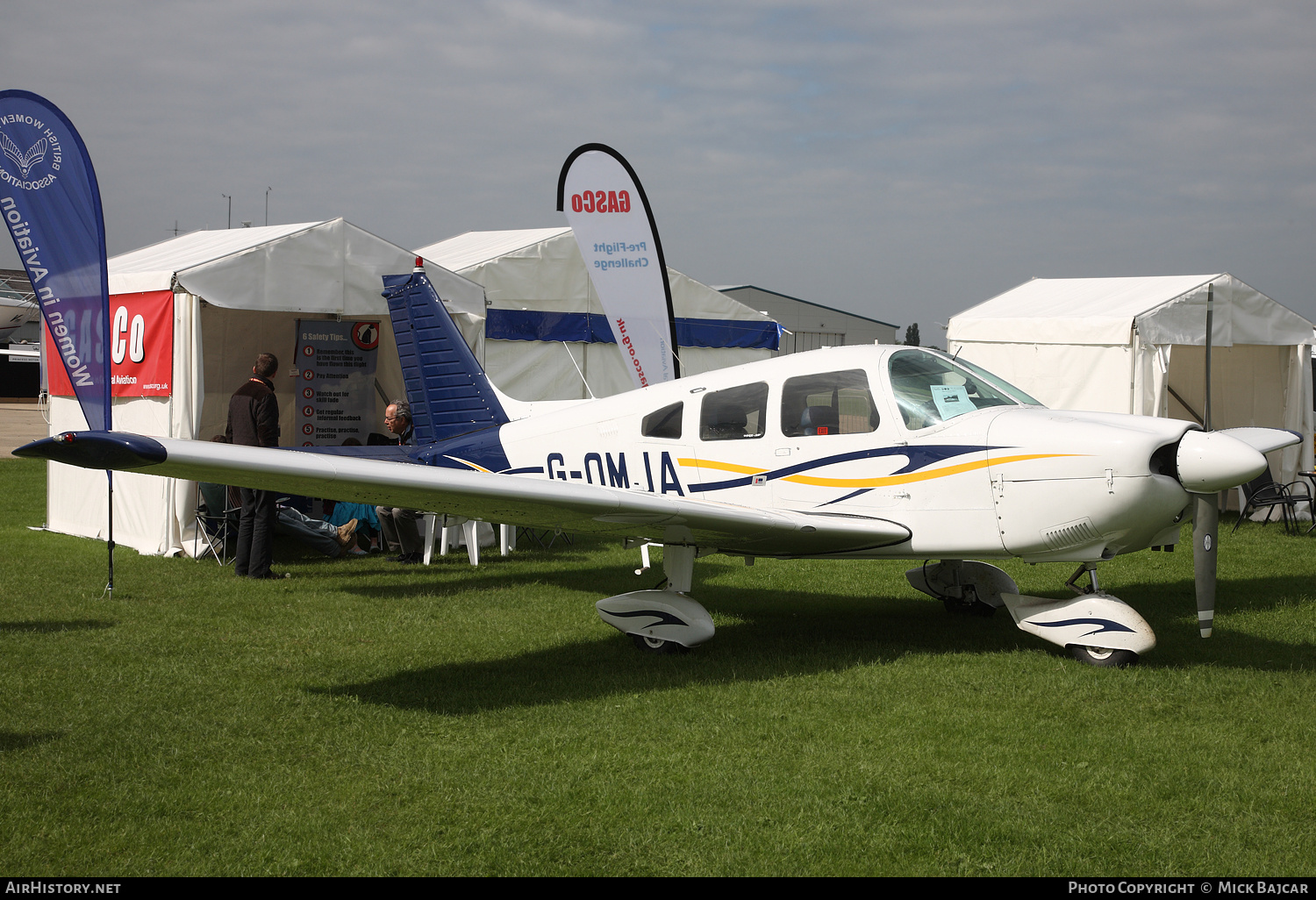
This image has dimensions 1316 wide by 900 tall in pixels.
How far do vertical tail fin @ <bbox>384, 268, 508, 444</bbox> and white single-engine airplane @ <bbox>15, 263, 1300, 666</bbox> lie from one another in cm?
144

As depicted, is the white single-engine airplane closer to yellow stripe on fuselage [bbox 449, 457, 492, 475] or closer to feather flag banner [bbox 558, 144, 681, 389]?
yellow stripe on fuselage [bbox 449, 457, 492, 475]

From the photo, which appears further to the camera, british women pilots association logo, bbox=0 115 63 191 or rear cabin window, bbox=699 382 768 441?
rear cabin window, bbox=699 382 768 441

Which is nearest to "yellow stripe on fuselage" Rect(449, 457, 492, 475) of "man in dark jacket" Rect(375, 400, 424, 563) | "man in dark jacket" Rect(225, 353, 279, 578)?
"man in dark jacket" Rect(225, 353, 279, 578)

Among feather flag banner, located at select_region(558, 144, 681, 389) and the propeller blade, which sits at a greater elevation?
feather flag banner, located at select_region(558, 144, 681, 389)

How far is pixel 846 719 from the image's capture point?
5.31 metres

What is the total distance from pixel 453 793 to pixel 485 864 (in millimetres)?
669

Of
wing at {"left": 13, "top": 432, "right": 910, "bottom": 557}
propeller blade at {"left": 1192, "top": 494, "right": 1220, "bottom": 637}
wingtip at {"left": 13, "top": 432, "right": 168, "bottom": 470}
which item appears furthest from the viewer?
propeller blade at {"left": 1192, "top": 494, "right": 1220, "bottom": 637}

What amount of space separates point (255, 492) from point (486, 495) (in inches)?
191

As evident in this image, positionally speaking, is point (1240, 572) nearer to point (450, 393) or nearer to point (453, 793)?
point (450, 393)

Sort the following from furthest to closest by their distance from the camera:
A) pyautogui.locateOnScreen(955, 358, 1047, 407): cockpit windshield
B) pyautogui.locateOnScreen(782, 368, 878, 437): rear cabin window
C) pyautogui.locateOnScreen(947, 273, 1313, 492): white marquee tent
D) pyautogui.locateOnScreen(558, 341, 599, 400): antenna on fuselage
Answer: pyautogui.locateOnScreen(558, 341, 599, 400): antenna on fuselage
pyautogui.locateOnScreen(947, 273, 1313, 492): white marquee tent
pyautogui.locateOnScreen(955, 358, 1047, 407): cockpit windshield
pyautogui.locateOnScreen(782, 368, 878, 437): rear cabin window

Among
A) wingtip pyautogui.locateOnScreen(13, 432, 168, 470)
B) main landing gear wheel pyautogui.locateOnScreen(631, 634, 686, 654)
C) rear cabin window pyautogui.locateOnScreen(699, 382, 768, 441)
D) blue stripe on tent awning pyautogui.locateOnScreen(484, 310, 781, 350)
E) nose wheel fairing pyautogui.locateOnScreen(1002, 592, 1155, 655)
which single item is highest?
blue stripe on tent awning pyautogui.locateOnScreen(484, 310, 781, 350)

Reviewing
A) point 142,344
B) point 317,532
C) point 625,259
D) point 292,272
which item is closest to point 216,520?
point 317,532

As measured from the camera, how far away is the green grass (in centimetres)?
375

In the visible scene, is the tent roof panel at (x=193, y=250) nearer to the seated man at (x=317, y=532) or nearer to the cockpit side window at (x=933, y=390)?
the seated man at (x=317, y=532)
